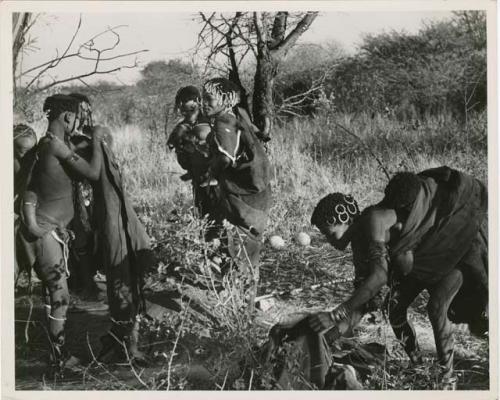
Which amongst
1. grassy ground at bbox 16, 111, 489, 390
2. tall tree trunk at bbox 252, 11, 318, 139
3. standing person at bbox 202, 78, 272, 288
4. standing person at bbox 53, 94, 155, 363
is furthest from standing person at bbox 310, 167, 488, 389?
standing person at bbox 53, 94, 155, 363

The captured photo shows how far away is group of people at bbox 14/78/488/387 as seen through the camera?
5.95m

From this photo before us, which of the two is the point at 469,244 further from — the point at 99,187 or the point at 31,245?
the point at 31,245

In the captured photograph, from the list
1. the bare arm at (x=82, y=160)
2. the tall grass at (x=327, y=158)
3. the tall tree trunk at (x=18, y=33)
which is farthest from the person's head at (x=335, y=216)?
the tall tree trunk at (x=18, y=33)

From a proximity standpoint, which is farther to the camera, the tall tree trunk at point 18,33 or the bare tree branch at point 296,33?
the bare tree branch at point 296,33

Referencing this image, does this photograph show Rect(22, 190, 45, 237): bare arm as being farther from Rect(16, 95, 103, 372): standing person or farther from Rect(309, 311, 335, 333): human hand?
Rect(309, 311, 335, 333): human hand

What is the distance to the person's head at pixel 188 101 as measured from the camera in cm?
624

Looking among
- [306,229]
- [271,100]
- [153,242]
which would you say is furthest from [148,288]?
[271,100]

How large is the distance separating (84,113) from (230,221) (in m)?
1.34

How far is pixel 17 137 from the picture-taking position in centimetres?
617

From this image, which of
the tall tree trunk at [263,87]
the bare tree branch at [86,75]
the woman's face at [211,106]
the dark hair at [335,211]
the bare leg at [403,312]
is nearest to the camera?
the dark hair at [335,211]

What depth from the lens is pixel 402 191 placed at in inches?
232

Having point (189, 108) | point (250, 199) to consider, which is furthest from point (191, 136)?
point (250, 199)

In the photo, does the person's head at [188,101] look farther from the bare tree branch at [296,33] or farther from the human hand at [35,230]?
the human hand at [35,230]

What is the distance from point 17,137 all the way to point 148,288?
1.48 metres
